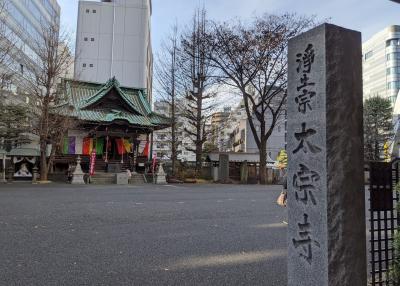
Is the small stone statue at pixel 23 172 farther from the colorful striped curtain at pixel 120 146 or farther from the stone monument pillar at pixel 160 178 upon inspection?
the stone monument pillar at pixel 160 178

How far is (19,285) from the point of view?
4.00 meters

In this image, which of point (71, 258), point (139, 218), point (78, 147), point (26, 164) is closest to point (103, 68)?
point (78, 147)

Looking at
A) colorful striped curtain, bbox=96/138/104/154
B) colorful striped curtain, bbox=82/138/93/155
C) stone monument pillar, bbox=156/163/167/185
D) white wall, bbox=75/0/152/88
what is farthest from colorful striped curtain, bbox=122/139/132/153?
white wall, bbox=75/0/152/88

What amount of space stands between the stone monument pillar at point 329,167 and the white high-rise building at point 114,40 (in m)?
50.5

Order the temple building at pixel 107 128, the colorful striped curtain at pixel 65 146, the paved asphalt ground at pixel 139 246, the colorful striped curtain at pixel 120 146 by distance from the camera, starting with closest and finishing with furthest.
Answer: the paved asphalt ground at pixel 139 246
the temple building at pixel 107 128
the colorful striped curtain at pixel 65 146
the colorful striped curtain at pixel 120 146

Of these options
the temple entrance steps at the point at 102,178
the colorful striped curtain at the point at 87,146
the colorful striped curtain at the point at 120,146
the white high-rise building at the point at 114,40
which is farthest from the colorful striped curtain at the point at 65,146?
the white high-rise building at the point at 114,40

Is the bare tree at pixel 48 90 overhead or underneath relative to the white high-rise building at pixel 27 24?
underneath

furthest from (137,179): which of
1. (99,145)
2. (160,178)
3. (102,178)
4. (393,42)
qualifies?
(393,42)

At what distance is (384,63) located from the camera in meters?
71.0

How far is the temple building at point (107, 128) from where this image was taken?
2773 centimetres

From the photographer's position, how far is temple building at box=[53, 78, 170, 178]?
91.0 feet

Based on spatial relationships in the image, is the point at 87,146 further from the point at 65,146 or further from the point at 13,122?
the point at 13,122

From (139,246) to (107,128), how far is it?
23.8 metres

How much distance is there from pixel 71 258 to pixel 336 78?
4296 mm
